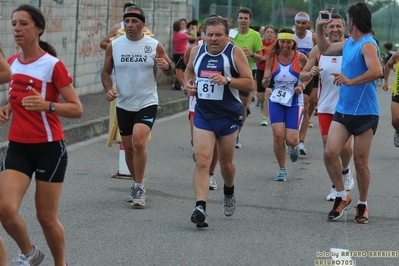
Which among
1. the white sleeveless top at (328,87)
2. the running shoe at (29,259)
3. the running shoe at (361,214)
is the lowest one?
the running shoe at (361,214)

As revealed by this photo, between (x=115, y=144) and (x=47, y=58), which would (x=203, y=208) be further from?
(x=115, y=144)

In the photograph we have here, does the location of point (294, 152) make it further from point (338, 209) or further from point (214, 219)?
point (214, 219)

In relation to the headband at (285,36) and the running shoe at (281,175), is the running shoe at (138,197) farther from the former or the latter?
the headband at (285,36)

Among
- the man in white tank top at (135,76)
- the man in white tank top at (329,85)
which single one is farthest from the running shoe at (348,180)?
the man in white tank top at (135,76)

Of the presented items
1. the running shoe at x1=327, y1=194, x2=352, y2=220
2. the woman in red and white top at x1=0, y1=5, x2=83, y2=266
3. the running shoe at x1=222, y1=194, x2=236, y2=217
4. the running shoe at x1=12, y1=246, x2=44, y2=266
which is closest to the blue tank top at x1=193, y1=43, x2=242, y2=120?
the running shoe at x1=222, y1=194, x2=236, y2=217

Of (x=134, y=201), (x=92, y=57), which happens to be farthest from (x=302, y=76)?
(x=92, y=57)

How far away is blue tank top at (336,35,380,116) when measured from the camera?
8516mm

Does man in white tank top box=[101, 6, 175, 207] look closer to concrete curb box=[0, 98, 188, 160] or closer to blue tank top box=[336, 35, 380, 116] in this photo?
blue tank top box=[336, 35, 380, 116]

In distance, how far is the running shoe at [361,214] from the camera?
8.81 meters

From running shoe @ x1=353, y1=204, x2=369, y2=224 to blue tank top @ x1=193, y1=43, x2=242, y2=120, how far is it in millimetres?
1425

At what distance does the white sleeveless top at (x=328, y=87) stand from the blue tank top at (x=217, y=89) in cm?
187

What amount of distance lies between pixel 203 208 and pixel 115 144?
5.97m

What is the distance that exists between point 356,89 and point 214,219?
172 centimetres

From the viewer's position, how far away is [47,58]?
6102mm
